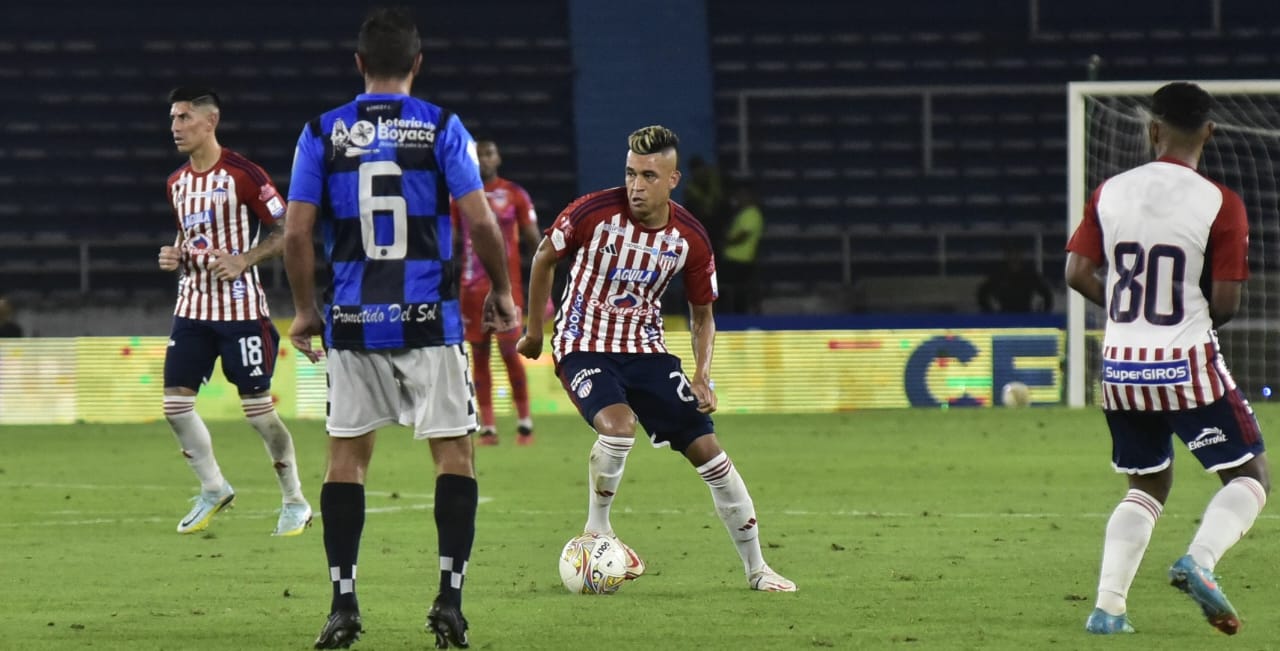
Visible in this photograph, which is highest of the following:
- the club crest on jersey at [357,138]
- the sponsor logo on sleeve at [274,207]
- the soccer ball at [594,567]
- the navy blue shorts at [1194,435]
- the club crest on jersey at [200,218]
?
the club crest on jersey at [357,138]

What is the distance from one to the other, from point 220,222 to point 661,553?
2.88m

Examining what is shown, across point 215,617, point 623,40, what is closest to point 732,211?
point 623,40

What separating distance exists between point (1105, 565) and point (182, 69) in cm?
1975

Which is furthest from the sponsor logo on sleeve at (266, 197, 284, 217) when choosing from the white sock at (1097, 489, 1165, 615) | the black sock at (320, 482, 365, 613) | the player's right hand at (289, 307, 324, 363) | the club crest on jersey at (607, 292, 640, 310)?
the white sock at (1097, 489, 1165, 615)

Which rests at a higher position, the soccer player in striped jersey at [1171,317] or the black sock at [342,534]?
the soccer player in striped jersey at [1171,317]

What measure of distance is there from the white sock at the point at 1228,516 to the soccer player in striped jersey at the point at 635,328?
184 cm

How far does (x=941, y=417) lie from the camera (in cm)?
1706

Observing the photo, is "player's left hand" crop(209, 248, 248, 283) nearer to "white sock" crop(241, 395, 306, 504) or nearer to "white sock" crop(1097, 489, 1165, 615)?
"white sock" crop(241, 395, 306, 504)

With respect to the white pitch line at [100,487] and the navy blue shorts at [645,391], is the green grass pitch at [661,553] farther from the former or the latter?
the navy blue shorts at [645,391]

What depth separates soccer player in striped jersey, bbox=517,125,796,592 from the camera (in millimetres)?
7523

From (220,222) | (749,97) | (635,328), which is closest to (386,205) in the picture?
(635,328)

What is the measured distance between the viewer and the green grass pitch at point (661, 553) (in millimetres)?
6383

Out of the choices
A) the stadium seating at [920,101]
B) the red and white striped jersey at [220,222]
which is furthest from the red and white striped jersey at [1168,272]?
the stadium seating at [920,101]

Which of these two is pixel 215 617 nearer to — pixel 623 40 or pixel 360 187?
pixel 360 187
